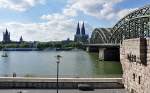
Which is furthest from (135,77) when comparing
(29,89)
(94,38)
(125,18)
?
(94,38)

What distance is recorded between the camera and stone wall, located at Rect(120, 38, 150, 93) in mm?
26922

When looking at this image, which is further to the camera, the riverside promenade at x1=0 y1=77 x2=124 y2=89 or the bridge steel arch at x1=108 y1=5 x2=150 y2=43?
the bridge steel arch at x1=108 y1=5 x2=150 y2=43

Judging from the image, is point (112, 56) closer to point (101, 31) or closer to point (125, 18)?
point (125, 18)

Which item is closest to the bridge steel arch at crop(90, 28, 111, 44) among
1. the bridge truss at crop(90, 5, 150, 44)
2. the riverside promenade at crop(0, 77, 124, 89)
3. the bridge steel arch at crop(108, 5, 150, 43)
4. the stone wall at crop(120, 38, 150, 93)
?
the bridge truss at crop(90, 5, 150, 44)

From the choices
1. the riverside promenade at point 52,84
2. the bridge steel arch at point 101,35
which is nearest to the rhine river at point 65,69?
the riverside promenade at point 52,84

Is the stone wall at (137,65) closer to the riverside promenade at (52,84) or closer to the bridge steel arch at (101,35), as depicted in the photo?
the riverside promenade at (52,84)

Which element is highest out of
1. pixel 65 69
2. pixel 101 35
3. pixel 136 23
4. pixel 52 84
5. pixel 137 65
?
pixel 136 23

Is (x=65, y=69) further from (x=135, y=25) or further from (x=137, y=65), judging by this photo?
(x=137, y=65)

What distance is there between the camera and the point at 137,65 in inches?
1156

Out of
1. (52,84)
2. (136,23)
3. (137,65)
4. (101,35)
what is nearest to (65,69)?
(136,23)

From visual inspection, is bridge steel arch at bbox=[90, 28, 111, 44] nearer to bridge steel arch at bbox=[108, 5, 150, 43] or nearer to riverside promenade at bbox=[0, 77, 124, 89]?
bridge steel arch at bbox=[108, 5, 150, 43]

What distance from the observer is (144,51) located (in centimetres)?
2717

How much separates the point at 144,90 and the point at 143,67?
1.89 metres

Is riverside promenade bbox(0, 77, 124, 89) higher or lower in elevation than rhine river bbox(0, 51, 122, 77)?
higher
